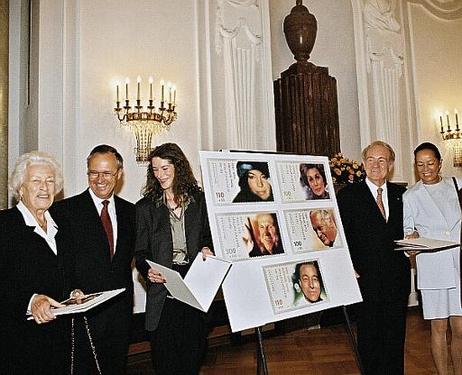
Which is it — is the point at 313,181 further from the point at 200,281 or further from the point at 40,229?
the point at 40,229

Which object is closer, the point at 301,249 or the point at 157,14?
the point at 301,249

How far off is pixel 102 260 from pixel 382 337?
169 centimetres

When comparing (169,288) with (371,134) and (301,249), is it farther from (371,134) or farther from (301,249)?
(371,134)

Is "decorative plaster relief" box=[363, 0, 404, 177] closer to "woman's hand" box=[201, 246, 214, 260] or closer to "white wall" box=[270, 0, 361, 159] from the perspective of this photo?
"white wall" box=[270, 0, 361, 159]

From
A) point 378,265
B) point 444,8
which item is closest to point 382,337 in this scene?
point 378,265

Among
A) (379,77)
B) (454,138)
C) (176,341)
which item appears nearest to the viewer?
(176,341)

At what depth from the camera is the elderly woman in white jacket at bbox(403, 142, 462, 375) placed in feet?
10.2

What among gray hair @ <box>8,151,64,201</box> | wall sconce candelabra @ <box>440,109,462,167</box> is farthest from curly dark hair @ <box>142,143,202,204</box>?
wall sconce candelabra @ <box>440,109,462,167</box>

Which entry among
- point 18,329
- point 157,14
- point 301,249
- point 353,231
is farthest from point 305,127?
point 18,329

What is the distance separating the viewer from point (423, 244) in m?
2.80

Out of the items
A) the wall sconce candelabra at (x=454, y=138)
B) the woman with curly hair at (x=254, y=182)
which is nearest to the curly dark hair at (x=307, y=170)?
the woman with curly hair at (x=254, y=182)

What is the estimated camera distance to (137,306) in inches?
168

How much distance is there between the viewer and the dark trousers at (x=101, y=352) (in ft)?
8.15

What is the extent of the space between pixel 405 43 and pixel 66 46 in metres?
4.37
